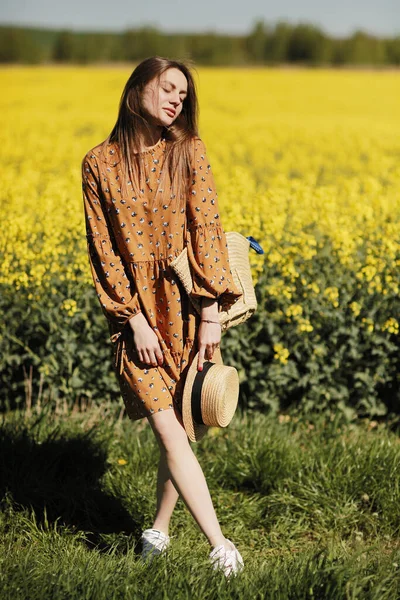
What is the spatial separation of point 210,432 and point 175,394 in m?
1.28

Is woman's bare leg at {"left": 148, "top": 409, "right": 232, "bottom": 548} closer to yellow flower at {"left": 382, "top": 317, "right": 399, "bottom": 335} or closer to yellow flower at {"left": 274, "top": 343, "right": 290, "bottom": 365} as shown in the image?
yellow flower at {"left": 274, "top": 343, "right": 290, "bottom": 365}

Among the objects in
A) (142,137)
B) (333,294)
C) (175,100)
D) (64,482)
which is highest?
(175,100)

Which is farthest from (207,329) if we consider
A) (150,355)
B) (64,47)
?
(64,47)

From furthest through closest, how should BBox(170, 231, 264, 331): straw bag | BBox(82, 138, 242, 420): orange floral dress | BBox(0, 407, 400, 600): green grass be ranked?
1. BBox(170, 231, 264, 331): straw bag
2. BBox(82, 138, 242, 420): orange floral dress
3. BBox(0, 407, 400, 600): green grass

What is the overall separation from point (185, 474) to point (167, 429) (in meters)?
0.15

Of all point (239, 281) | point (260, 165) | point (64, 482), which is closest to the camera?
point (239, 281)

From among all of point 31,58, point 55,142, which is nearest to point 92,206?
point 55,142

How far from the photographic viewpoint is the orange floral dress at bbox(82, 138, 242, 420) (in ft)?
7.84

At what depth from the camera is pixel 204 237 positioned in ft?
7.88

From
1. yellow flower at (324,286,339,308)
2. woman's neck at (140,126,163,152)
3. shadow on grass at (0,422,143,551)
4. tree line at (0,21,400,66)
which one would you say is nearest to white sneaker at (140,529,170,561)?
shadow on grass at (0,422,143,551)

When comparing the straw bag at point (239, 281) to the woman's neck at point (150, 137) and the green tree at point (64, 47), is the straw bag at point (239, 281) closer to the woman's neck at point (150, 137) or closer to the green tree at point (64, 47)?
the woman's neck at point (150, 137)

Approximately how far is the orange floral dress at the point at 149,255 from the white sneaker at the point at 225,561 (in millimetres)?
458

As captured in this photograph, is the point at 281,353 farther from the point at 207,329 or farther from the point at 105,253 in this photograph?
the point at 105,253

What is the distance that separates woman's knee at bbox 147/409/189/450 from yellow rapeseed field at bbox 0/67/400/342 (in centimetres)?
144
